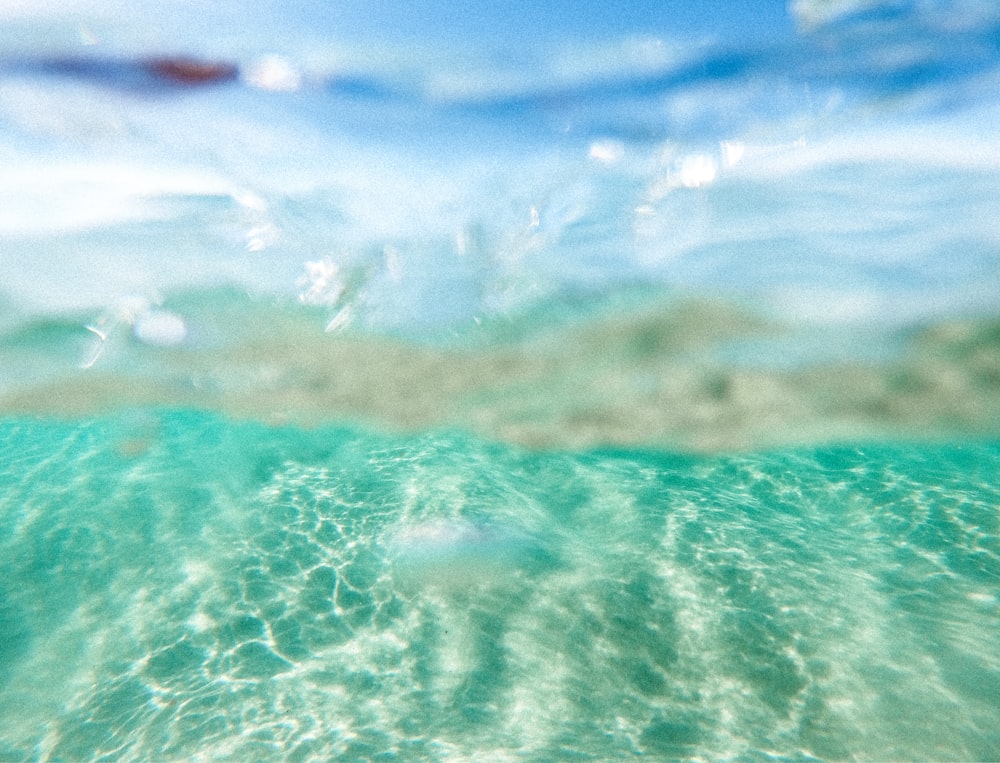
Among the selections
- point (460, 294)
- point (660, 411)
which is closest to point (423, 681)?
point (460, 294)

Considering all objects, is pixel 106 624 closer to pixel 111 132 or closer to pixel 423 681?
pixel 423 681

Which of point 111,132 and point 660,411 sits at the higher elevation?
point 111,132

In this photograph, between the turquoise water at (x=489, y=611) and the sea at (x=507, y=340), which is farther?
the turquoise water at (x=489, y=611)

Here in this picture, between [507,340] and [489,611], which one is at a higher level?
[507,340]

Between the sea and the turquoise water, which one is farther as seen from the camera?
the turquoise water

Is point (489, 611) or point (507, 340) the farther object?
point (489, 611)
